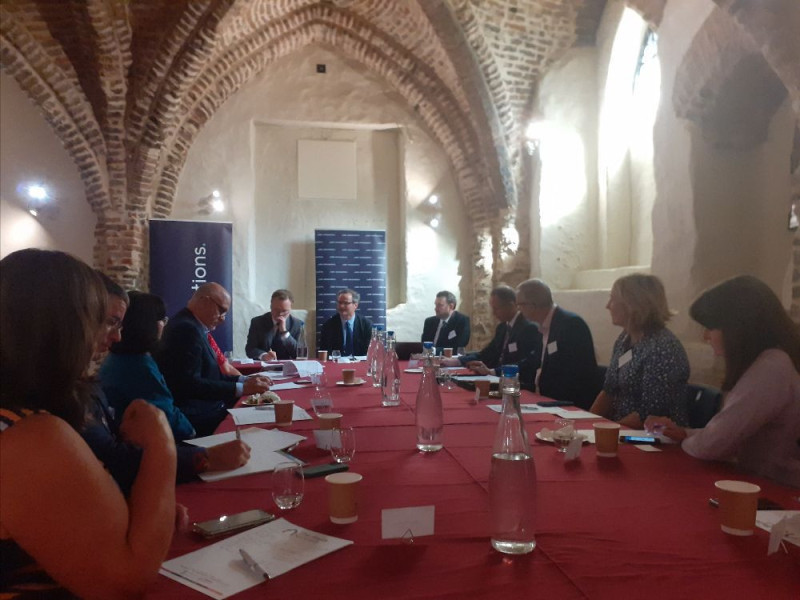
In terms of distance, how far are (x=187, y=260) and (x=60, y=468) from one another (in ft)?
22.5

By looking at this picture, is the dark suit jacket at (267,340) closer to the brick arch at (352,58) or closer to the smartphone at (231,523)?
the brick arch at (352,58)

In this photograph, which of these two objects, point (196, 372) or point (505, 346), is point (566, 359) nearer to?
point (505, 346)

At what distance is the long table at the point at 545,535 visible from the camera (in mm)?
1054

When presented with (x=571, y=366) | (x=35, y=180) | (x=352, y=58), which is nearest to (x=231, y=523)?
(x=571, y=366)

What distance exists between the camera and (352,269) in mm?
7953

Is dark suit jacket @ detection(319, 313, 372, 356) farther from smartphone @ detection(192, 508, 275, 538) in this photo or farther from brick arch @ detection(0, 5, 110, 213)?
smartphone @ detection(192, 508, 275, 538)

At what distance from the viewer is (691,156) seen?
475 cm

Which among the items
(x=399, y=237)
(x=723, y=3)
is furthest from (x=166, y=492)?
(x=399, y=237)

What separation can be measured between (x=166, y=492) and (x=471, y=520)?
2.22 ft

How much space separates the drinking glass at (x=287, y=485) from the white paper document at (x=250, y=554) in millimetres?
99

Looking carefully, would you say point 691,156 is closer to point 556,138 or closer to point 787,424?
point 556,138

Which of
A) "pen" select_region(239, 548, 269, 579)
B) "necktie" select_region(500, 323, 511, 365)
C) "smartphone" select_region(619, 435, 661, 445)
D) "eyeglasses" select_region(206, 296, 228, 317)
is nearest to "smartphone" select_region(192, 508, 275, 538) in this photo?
"pen" select_region(239, 548, 269, 579)

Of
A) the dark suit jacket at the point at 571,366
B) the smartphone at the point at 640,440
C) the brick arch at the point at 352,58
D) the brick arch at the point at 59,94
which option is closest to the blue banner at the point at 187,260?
the brick arch at the point at 352,58

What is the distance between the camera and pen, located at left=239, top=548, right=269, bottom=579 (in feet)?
3.59
